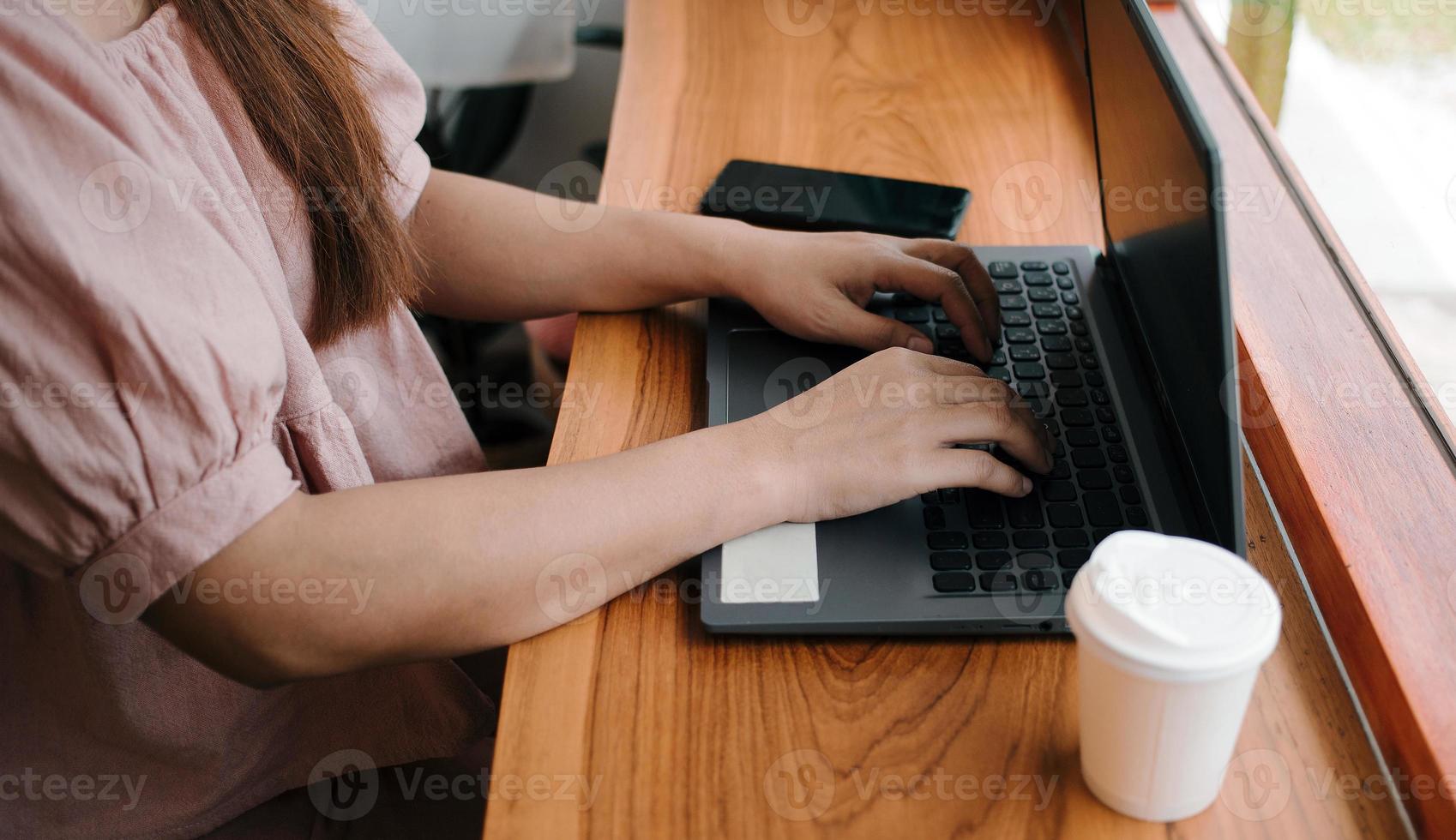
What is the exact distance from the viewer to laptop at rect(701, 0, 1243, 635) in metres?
0.54

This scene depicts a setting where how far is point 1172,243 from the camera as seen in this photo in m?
0.60

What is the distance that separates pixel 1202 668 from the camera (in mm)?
397

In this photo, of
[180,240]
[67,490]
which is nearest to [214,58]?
[180,240]

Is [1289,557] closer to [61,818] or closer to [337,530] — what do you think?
[337,530]

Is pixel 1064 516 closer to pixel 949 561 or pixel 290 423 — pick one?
pixel 949 561

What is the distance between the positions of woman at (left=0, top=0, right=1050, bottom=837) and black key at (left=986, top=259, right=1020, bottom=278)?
0.05m

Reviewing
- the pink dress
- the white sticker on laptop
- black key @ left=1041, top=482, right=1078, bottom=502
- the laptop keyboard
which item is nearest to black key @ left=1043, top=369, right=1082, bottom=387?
the laptop keyboard

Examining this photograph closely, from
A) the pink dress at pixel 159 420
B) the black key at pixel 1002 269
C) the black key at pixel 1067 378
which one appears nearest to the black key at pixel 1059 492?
the black key at pixel 1067 378

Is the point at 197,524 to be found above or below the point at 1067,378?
above

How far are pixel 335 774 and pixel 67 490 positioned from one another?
339 mm

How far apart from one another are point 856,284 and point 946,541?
26 centimetres

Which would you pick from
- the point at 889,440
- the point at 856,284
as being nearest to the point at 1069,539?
the point at 889,440

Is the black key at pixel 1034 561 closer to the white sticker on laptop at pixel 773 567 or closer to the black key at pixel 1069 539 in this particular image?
the black key at pixel 1069 539

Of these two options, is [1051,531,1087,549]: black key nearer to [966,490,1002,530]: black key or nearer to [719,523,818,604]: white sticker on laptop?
[966,490,1002,530]: black key
